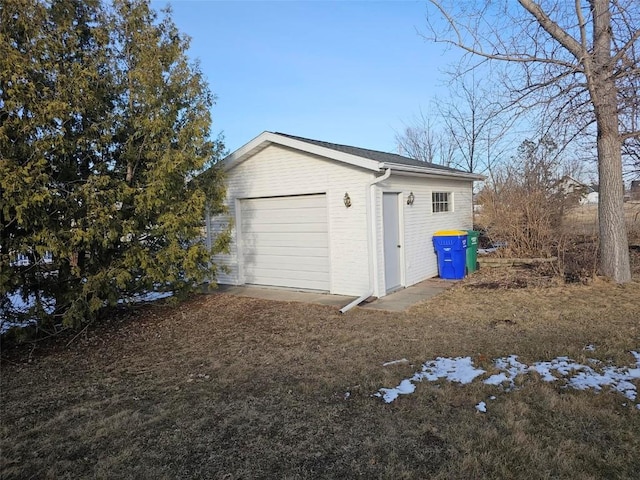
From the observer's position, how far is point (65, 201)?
19.1 feet

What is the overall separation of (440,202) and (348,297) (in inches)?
162

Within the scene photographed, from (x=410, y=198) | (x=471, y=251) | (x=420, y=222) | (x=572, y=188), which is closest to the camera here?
(x=410, y=198)

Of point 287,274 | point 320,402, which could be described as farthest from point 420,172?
point 320,402

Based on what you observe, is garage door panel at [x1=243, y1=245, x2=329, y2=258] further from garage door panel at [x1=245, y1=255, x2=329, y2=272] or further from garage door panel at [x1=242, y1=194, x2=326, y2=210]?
garage door panel at [x1=242, y1=194, x2=326, y2=210]

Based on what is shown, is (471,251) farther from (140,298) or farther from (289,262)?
(140,298)

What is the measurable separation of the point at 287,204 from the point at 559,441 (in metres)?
7.26

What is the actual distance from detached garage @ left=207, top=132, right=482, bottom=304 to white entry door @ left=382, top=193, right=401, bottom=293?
0.02 metres

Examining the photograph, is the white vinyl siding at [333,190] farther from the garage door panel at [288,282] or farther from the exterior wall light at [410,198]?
the exterior wall light at [410,198]

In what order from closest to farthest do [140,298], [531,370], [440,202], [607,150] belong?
[531,370] < [140,298] < [607,150] < [440,202]

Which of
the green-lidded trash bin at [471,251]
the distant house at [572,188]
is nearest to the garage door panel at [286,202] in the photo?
the green-lidded trash bin at [471,251]

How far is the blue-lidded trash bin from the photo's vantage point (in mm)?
9891

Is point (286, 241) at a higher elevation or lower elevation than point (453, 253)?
higher

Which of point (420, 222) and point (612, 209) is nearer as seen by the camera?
point (612, 209)

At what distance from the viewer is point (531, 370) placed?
14.2 ft
